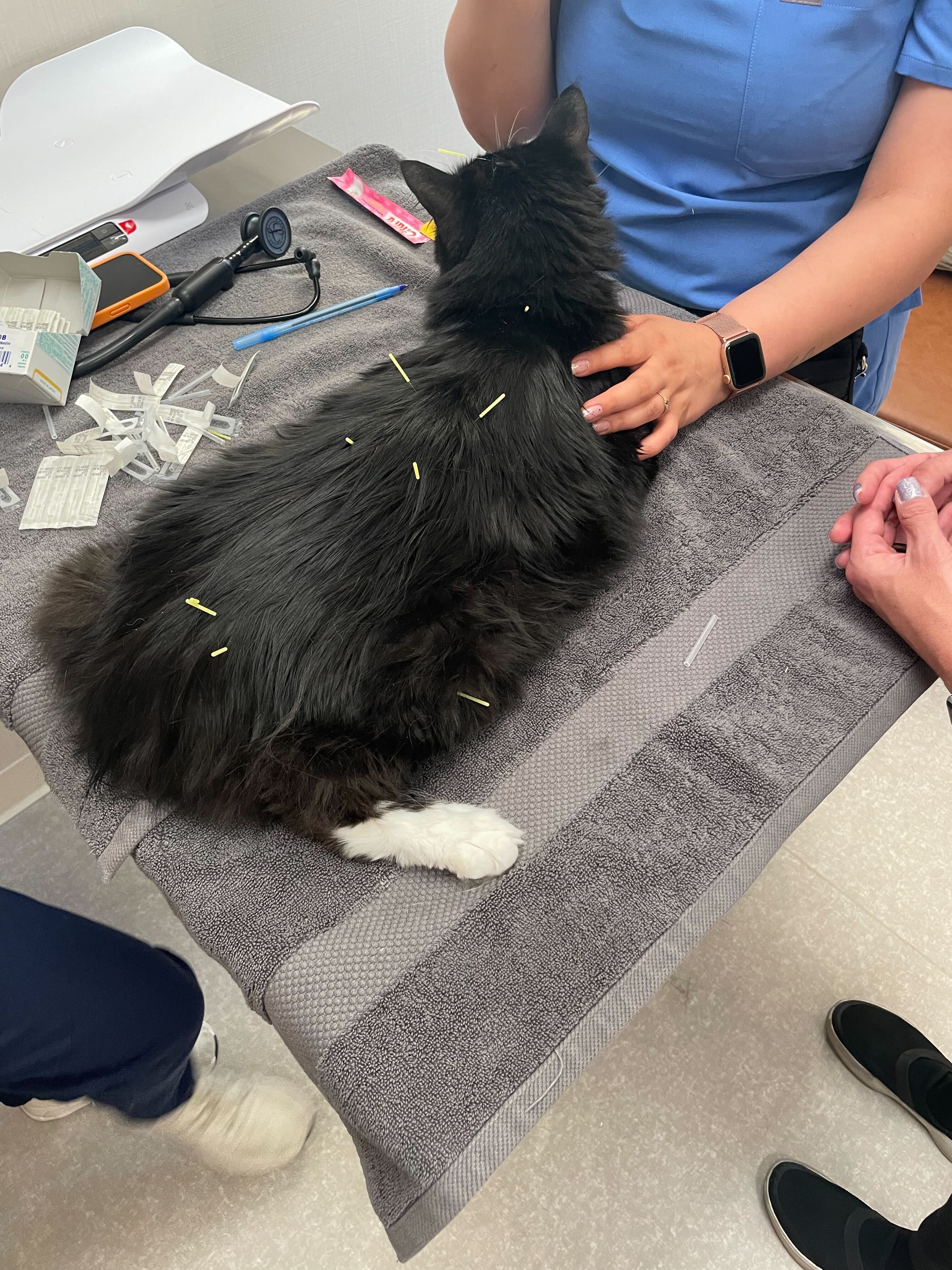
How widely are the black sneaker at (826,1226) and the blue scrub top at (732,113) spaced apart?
1.34 m

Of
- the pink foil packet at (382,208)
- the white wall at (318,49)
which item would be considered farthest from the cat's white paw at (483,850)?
the white wall at (318,49)

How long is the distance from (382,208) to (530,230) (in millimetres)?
437

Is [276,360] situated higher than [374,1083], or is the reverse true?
[276,360]

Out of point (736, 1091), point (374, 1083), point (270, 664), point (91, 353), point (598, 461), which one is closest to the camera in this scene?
point (374, 1083)

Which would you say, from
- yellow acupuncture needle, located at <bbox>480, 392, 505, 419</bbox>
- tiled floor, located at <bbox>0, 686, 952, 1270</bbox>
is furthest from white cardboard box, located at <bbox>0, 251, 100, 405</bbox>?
tiled floor, located at <bbox>0, 686, 952, 1270</bbox>

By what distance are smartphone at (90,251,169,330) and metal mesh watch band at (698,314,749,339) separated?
800 millimetres

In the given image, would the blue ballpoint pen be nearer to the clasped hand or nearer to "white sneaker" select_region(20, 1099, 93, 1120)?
the clasped hand

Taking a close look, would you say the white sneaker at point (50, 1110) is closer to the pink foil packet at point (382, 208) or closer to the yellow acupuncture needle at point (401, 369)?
the yellow acupuncture needle at point (401, 369)

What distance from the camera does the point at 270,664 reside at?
77 cm

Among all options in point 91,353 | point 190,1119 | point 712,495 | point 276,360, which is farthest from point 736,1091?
point 91,353

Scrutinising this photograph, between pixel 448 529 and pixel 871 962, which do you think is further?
pixel 871 962

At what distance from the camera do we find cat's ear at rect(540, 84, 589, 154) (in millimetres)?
1018

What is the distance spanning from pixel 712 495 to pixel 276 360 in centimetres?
64

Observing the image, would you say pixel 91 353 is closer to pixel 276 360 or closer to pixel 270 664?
pixel 276 360
